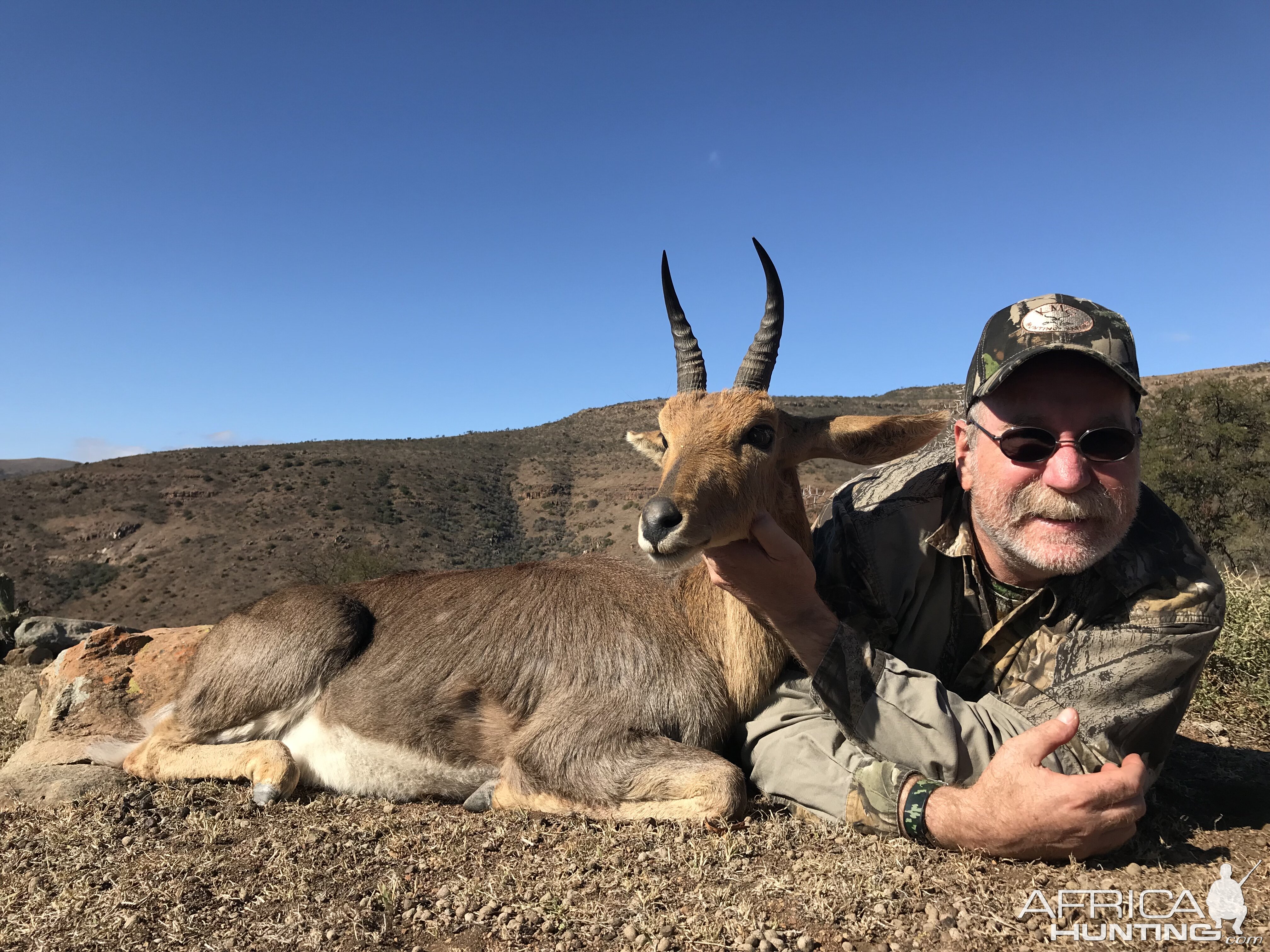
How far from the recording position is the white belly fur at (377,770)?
5.55 metres

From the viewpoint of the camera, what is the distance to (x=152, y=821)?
5105mm

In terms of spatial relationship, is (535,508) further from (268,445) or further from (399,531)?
(268,445)

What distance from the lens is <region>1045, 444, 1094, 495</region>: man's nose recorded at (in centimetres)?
423

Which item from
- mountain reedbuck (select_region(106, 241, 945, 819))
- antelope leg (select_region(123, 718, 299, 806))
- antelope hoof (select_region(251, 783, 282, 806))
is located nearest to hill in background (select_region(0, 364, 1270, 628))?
antelope leg (select_region(123, 718, 299, 806))

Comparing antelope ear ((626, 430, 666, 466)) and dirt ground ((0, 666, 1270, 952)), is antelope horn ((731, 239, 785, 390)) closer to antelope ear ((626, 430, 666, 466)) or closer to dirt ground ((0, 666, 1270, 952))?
antelope ear ((626, 430, 666, 466))

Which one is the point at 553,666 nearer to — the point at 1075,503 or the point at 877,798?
the point at 877,798

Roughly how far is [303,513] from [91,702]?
43.5m

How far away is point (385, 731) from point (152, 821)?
146cm

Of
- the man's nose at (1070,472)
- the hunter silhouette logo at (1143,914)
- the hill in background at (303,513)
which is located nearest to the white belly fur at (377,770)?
the hunter silhouette logo at (1143,914)

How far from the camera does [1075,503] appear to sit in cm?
430

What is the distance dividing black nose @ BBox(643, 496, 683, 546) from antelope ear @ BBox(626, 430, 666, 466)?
1.61 meters

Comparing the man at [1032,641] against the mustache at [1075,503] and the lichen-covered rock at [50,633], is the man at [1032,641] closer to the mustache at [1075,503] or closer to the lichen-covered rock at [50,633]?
the mustache at [1075,503]

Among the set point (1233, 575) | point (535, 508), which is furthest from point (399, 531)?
point (1233, 575)

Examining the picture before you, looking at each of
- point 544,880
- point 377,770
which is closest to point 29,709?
point 377,770
